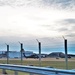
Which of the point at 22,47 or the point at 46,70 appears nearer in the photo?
the point at 46,70

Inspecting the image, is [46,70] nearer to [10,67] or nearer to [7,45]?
[10,67]

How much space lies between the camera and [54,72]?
11586mm

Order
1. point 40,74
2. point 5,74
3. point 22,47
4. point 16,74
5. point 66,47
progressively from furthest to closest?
point 22,47, point 5,74, point 66,47, point 16,74, point 40,74

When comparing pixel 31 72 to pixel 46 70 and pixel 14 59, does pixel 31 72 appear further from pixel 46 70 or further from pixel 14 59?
pixel 14 59

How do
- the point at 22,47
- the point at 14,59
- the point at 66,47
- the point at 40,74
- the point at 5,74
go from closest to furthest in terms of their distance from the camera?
the point at 40,74 → the point at 66,47 → the point at 5,74 → the point at 22,47 → the point at 14,59

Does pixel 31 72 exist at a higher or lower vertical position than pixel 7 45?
lower

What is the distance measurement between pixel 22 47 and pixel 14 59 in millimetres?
A: 21624

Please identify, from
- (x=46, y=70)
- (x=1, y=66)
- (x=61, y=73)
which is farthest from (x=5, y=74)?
(x=61, y=73)

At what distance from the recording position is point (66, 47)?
15.8 m

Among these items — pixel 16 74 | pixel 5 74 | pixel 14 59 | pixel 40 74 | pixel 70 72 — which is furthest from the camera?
pixel 14 59

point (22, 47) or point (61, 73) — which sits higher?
point (22, 47)

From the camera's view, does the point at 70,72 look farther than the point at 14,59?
No

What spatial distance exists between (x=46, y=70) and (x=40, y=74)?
79 centimetres

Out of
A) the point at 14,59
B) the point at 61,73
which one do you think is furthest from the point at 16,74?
the point at 14,59
